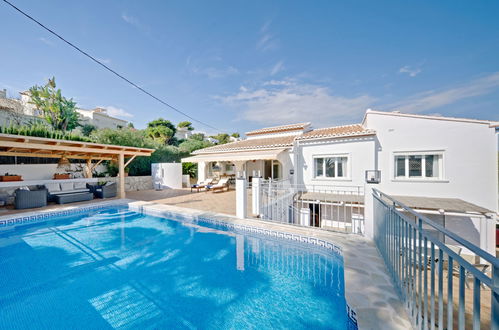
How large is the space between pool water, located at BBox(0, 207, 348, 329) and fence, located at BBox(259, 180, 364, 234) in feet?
11.0

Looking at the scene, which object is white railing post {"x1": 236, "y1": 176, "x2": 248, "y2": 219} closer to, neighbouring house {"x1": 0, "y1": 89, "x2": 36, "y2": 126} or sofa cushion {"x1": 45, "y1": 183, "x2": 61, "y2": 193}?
sofa cushion {"x1": 45, "y1": 183, "x2": 61, "y2": 193}

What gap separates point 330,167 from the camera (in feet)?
69.3

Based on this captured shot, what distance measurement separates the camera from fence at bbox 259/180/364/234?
47.0 feet

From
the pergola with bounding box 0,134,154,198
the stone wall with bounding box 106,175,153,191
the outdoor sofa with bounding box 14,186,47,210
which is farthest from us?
the stone wall with bounding box 106,175,153,191

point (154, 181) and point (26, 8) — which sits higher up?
point (26, 8)

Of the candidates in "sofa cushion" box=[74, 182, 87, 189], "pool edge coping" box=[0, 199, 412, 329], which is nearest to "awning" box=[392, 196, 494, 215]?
"pool edge coping" box=[0, 199, 412, 329]

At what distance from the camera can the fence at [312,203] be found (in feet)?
47.0

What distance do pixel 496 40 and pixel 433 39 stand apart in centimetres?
424

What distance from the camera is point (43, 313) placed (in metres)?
6.23

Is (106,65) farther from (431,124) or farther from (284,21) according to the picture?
(431,124)

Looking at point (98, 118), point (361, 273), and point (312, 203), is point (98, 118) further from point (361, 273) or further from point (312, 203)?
point (361, 273)

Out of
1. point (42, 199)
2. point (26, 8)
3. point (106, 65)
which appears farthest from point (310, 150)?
point (42, 199)

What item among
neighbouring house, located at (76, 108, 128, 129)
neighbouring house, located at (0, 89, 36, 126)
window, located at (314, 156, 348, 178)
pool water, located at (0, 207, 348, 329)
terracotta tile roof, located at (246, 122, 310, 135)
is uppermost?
neighbouring house, located at (76, 108, 128, 129)

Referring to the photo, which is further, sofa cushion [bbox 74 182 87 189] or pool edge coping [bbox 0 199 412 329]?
sofa cushion [bbox 74 182 87 189]
